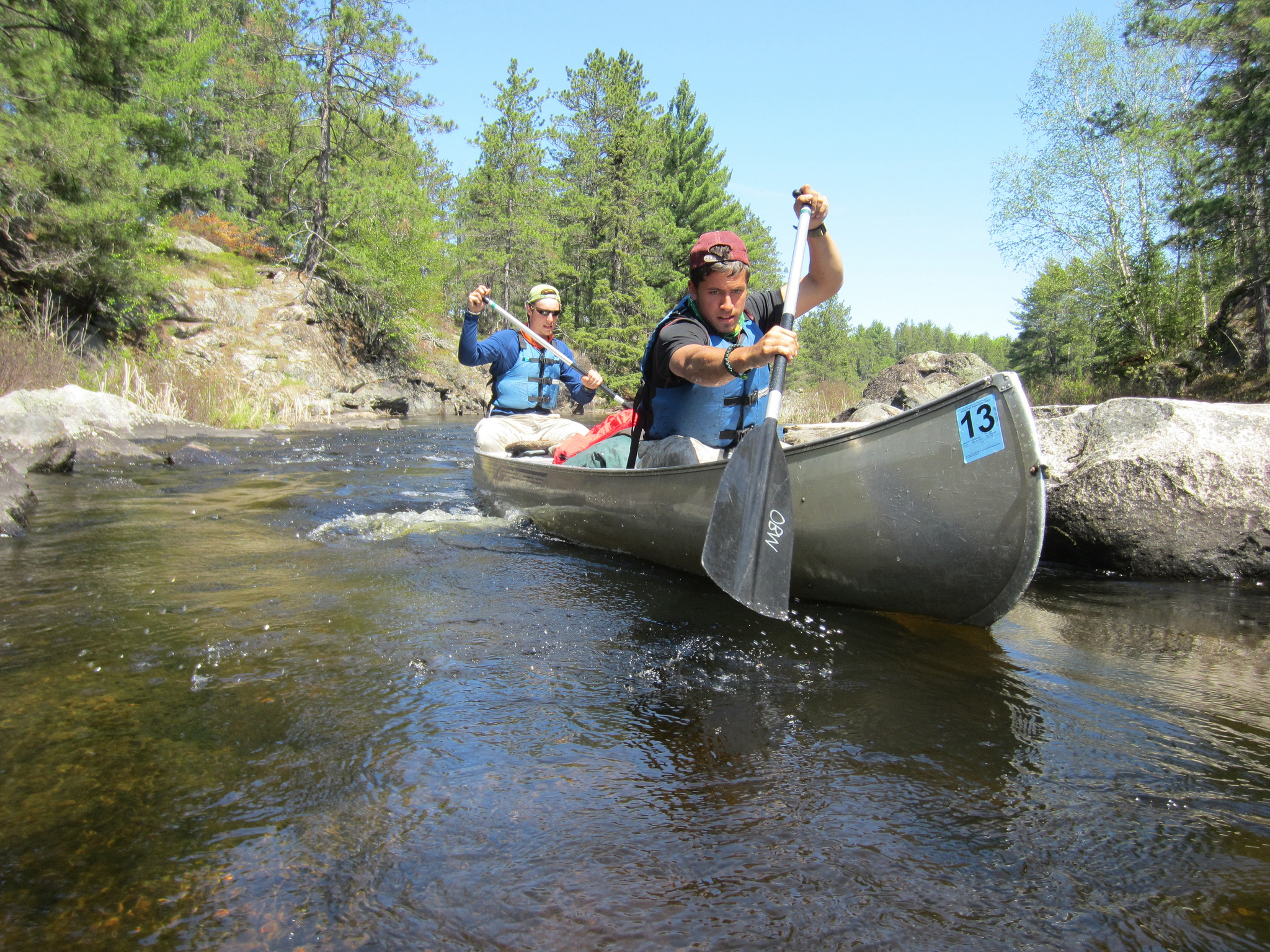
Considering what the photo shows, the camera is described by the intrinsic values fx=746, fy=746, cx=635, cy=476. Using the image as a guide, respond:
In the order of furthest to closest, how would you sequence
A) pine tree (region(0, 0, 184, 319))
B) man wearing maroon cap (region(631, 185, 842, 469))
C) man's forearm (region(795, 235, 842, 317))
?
pine tree (region(0, 0, 184, 319)), man's forearm (region(795, 235, 842, 317)), man wearing maroon cap (region(631, 185, 842, 469))

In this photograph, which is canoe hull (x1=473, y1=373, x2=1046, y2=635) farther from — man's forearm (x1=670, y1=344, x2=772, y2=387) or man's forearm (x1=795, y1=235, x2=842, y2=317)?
man's forearm (x1=795, y1=235, x2=842, y2=317)

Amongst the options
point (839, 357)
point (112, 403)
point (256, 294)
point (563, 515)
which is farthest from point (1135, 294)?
point (839, 357)

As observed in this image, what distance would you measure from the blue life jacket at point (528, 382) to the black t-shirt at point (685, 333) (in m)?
2.91

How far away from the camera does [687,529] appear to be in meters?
3.63

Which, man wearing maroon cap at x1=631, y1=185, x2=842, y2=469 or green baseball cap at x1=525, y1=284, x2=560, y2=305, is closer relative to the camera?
man wearing maroon cap at x1=631, y1=185, x2=842, y2=469

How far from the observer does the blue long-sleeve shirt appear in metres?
6.37

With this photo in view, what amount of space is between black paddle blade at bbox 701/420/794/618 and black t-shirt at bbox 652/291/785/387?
647 mm

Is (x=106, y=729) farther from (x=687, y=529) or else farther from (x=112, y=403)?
(x=112, y=403)

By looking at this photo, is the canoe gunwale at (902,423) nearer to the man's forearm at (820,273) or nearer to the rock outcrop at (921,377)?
the man's forearm at (820,273)

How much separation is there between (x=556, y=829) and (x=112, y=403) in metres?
9.72

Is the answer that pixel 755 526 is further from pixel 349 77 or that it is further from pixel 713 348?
pixel 349 77

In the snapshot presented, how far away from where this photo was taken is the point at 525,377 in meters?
6.81

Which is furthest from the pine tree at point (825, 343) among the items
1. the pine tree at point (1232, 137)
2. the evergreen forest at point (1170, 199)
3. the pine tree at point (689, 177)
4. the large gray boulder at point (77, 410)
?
the large gray boulder at point (77, 410)

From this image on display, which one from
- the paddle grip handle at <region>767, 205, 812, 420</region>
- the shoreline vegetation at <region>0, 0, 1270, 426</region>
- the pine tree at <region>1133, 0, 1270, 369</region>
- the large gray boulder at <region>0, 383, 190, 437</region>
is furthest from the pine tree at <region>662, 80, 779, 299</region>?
the paddle grip handle at <region>767, 205, 812, 420</region>
